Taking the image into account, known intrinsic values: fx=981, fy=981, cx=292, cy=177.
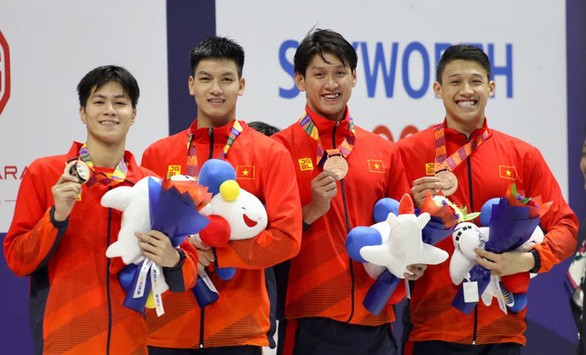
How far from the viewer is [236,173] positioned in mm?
3791

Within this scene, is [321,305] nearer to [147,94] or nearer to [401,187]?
[401,187]

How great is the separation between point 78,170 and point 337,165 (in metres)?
1.09

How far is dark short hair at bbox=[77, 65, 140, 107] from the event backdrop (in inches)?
48.1

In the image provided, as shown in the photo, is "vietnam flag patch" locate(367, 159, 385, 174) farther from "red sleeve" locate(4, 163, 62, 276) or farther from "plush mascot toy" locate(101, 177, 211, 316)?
"red sleeve" locate(4, 163, 62, 276)

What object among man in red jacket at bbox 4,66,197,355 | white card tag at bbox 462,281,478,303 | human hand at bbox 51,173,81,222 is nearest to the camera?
human hand at bbox 51,173,81,222

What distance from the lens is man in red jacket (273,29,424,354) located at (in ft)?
12.7

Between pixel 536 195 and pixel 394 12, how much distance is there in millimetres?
1675

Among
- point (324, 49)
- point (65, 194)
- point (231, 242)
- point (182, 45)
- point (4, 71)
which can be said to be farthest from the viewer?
point (182, 45)

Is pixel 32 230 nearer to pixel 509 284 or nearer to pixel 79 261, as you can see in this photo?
pixel 79 261

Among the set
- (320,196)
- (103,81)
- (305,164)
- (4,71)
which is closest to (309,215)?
(320,196)

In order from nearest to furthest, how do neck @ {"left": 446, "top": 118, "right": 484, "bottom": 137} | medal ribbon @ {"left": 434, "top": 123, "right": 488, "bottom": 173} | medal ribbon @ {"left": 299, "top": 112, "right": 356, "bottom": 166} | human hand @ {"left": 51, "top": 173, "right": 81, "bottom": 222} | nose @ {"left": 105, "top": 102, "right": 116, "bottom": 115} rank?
human hand @ {"left": 51, "top": 173, "right": 81, "bottom": 222} → nose @ {"left": 105, "top": 102, "right": 116, "bottom": 115} → medal ribbon @ {"left": 299, "top": 112, "right": 356, "bottom": 166} → medal ribbon @ {"left": 434, "top": 123, "right": 488, "bottom": 173} → neck @ {"left": 446, "top": 118, "right": 484, "bottom": 137}

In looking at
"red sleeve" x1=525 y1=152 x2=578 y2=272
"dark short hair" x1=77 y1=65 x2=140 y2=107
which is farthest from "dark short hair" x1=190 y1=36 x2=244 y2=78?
"red sleeve" x1=525 y1=152 x2=578 y2=272

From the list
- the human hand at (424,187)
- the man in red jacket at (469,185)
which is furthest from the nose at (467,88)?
the human hand at (424,187)

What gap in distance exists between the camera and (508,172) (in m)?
4.15
